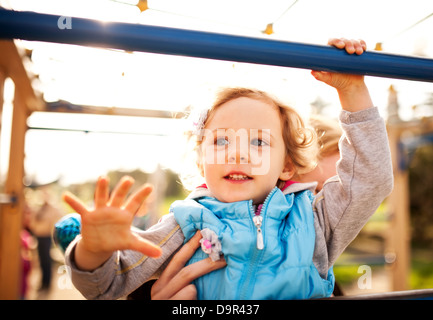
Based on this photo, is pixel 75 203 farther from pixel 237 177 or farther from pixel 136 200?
pixel 237 177

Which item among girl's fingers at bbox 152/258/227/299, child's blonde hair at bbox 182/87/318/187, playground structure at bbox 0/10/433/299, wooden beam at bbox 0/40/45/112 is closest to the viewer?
playground structure at bbox 0/10/433/299

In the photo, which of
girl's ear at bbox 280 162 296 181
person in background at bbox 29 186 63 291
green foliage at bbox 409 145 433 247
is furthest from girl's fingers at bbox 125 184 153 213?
green foliage at bbox 409 145 433 247

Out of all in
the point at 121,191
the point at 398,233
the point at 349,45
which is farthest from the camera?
the point at 398,233

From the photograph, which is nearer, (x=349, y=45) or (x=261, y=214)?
(x=349, y=45)

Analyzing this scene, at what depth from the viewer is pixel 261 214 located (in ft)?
2.72

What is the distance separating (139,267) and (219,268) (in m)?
0.17

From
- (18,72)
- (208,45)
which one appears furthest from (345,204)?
(18,72)

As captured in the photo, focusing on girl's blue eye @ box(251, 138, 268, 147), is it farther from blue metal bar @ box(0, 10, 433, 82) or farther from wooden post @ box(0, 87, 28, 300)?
wooden post @ box(0, 87, 28, 300)

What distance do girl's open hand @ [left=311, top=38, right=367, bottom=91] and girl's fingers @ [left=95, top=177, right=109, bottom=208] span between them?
454mm

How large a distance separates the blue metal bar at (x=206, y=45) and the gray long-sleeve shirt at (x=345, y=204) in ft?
0.38

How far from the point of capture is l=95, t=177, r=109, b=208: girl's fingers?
0.57 meters

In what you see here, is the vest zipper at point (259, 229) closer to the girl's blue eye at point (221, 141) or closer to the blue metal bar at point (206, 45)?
the girl's blue eye at point (221, 141)

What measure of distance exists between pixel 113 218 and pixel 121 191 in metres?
0.05
